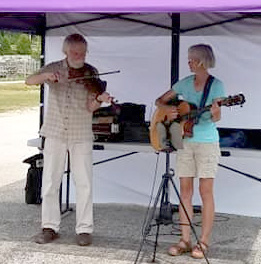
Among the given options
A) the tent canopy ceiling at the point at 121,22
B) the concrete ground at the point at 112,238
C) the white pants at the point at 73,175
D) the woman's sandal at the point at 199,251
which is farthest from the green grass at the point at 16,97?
the woman's sandal at the point at 199,251

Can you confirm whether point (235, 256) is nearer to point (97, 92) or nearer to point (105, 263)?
point (105, 263)

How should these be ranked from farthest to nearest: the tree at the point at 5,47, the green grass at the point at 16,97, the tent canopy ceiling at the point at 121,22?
the tree at the point at 5,47 → the green grass at the point at 16,97 → the tent canopy ceiling at the point at 121,22

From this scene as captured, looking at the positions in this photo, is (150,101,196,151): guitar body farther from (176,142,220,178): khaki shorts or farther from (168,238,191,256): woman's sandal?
(168,238,191,256): woman's sandal

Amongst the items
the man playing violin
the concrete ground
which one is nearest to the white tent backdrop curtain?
the concrete ground

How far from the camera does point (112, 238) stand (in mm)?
6289

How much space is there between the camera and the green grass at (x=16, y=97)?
21688 millimetres

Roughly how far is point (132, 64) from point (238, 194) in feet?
5.72

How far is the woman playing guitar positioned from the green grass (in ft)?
46.4

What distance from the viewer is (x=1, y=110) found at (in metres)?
20.2

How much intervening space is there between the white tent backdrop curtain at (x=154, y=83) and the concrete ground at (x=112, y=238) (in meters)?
0.21

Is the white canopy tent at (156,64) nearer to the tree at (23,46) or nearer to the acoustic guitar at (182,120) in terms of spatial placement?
the acoustic guitar at (182,120)

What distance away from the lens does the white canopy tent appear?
7.20 m
